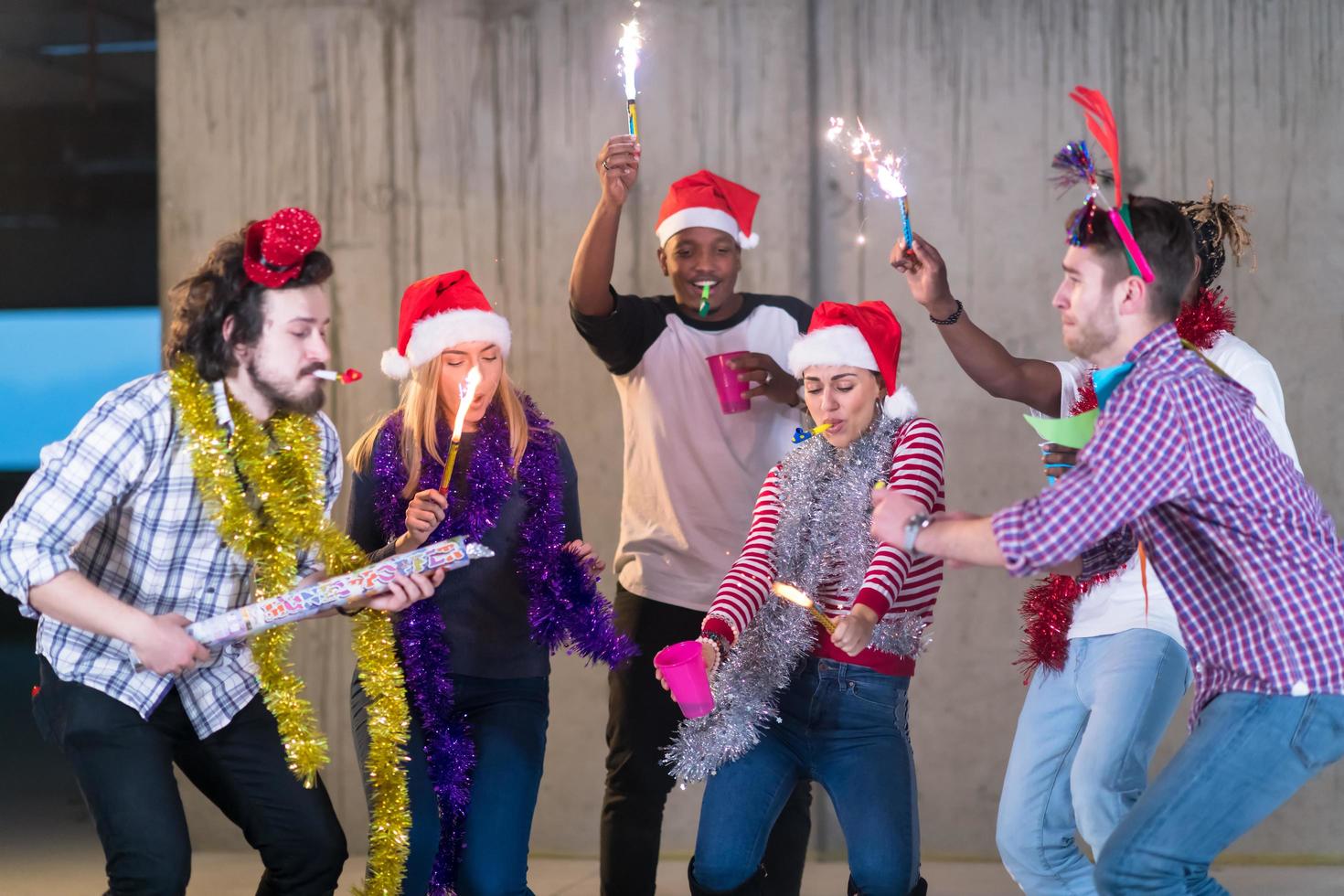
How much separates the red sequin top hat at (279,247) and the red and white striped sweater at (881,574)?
3.57 ft

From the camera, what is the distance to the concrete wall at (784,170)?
4.18 meters

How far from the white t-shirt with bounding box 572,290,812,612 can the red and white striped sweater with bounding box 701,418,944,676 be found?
1.45ft

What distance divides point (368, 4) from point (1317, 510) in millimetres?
3395

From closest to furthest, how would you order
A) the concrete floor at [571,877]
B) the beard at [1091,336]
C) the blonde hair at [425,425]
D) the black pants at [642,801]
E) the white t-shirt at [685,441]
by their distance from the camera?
the beard at [1091,336] → the blonde hair at [425,425] → the black pants at [642,801] → the white t-shirt at [685,441] → the concrete floor at [571,877]

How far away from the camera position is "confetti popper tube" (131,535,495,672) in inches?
92.9

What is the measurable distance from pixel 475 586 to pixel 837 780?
2.98 feet

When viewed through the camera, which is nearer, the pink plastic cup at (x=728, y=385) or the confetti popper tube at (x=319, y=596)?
the confetti popper tube at (x=319, y=596)

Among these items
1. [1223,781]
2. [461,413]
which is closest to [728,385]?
[461,413]

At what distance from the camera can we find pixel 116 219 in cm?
916

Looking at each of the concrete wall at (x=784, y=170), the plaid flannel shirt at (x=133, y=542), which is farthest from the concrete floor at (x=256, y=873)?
the plaid flannel shirt at (x=133, y=542)

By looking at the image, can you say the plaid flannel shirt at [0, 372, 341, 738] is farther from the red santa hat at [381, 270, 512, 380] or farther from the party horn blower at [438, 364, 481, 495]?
the red santa hat at [381, 270, 512, 380]

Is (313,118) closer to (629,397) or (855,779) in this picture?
(629,397)

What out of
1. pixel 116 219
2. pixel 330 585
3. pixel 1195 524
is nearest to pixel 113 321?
pixel 116 219

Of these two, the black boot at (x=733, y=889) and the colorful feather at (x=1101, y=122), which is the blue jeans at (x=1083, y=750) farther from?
the colorful feather at (x=1101, y=122)
